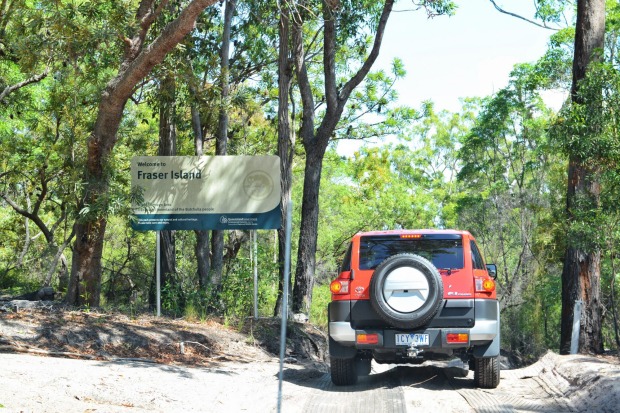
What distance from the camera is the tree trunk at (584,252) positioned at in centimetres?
1559

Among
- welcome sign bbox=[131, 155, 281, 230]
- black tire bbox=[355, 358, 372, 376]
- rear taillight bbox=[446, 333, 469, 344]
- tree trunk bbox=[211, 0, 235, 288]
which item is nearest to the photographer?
rear taillight bbox=[446, 333, 469, 344]

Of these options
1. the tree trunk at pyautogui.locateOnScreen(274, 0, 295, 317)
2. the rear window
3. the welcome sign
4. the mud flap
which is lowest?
the mud flap

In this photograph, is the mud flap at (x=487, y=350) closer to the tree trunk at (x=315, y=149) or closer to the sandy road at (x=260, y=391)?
the sandy road at (x=260, y=391)

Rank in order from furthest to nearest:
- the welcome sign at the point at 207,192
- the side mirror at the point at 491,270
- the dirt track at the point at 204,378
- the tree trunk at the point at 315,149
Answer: the tree trunk at the point at 315,149 → the welcome sign at the point at 207,192 → the side mirror at the point at 491,270 → the dirt track at the point at 204,378

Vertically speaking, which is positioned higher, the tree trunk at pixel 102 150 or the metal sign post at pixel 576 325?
the tree trunk at pixel 102 150

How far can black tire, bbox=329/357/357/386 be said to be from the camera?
10.8 metres

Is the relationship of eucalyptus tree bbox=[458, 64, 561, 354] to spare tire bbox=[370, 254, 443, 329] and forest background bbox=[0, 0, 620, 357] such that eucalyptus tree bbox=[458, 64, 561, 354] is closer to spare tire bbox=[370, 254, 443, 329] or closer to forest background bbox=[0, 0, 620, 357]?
forest background bbox=[0, 0, 620, 357]

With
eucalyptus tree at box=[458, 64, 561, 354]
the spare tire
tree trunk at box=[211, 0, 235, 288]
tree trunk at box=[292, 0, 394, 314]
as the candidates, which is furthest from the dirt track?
eucalyptus tree at box=[458, 64, 561, 354]

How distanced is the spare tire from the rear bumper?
32cm

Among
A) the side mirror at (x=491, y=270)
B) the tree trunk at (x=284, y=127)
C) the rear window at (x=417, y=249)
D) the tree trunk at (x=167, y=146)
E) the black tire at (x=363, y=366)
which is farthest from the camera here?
the tree trunk at (x=284, y=127)

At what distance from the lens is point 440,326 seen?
401 inches

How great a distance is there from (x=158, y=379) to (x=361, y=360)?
9.33ft

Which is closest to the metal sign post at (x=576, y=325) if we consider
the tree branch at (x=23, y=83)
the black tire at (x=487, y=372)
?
the black tire at (x=487, y=372)

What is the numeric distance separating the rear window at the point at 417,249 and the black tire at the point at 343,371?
4.26 feet
